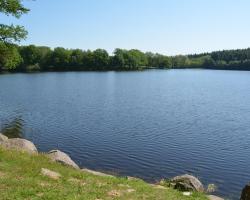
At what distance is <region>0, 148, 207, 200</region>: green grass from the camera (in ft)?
49.4

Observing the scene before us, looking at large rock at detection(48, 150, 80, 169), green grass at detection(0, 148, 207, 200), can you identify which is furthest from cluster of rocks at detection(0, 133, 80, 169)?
green grass at detection(0, 148, 207, 200)

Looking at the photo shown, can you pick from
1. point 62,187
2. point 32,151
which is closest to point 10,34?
point 32,151

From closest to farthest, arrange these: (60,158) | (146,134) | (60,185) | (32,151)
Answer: (60,185)
(60,158)
(32,151)
(146,134)

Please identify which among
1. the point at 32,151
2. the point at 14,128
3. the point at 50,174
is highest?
the point at 50,174

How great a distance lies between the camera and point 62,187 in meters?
16.3

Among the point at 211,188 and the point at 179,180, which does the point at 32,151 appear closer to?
the point at 179,180

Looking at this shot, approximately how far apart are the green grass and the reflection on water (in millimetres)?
27836

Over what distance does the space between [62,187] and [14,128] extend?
119ft

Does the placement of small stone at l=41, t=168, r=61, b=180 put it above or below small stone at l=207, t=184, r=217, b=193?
above

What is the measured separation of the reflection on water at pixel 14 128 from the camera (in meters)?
47.2

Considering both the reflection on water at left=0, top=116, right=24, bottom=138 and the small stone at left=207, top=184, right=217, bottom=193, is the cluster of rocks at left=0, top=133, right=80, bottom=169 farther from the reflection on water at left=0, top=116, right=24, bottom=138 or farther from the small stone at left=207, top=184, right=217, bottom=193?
the reflection on water at left=0, top=116, right=24, bottom=138

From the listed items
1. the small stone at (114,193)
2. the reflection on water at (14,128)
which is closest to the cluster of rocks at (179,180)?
the small stone at (114,193)

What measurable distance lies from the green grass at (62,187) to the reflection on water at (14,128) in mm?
27836

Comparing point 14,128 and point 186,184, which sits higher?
point 186,184
